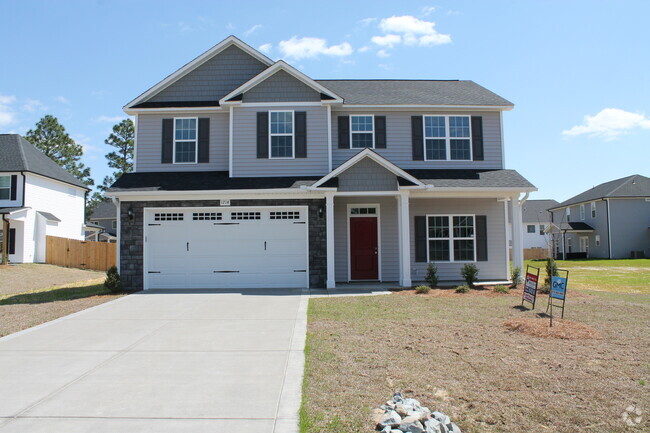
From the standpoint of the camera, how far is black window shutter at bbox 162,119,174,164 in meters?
15.9

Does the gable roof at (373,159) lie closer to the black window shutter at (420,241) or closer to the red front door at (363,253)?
the black window shutter at (420,241)

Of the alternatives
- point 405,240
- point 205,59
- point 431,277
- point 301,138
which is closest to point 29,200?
point 205,59

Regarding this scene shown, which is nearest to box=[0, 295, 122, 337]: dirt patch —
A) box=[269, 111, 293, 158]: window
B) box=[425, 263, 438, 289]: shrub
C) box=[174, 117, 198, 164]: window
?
box=[174, 117, 198, 164]: window

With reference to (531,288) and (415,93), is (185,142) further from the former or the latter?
(531,288)

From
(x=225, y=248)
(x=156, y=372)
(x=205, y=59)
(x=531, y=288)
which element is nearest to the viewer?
(x=156, y=372)

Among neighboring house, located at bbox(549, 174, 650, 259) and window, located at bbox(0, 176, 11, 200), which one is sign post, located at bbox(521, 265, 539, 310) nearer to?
window, located at bbox(0, 176, 11, 200)

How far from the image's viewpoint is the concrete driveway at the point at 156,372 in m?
4.64

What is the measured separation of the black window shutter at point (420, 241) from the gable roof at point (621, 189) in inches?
1155

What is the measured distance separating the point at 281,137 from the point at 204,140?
275 centimetres

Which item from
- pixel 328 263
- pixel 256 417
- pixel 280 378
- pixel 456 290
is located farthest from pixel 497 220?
Result: pixel 256 417

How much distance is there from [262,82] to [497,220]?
368 inches

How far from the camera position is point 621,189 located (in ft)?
126

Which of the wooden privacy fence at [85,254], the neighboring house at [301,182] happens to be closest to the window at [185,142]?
the neighboring house at [301,182]

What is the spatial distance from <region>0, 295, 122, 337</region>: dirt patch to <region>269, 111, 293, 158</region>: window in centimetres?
650
